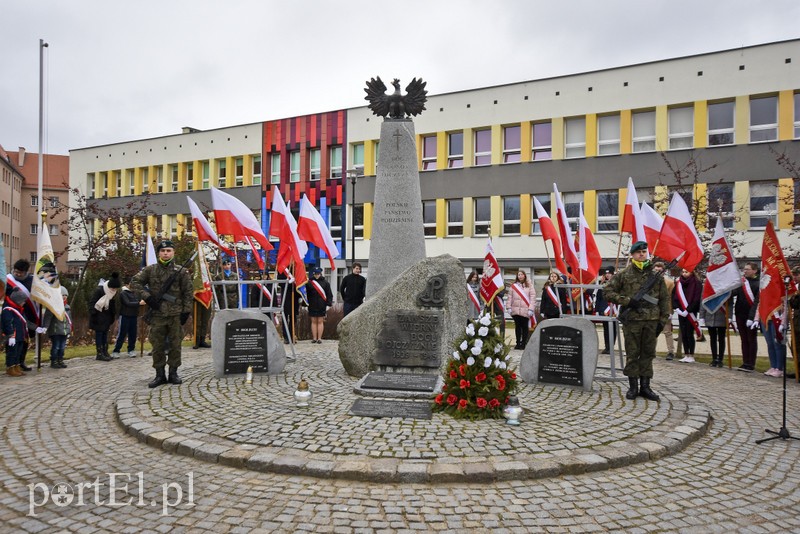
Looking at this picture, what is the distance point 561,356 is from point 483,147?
71.4ft

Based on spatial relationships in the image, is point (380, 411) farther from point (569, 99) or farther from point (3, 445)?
point (569, 99)

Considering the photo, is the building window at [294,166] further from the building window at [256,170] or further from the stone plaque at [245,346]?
the stone plaque at [245,346]

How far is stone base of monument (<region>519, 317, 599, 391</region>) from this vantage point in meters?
7.52

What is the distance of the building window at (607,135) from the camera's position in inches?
986

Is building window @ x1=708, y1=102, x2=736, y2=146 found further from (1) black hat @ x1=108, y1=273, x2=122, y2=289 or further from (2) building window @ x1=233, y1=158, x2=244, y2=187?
(2) building window @ x1=233, y1=158, x2=244, y2=187

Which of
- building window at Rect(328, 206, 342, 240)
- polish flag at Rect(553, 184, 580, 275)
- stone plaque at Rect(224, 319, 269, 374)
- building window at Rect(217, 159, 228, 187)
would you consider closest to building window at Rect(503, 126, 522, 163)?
building window at Rect(328, 206, 342, 240)

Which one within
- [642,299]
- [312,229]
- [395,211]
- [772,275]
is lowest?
[642,299]

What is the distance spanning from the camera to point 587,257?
29.2 feet

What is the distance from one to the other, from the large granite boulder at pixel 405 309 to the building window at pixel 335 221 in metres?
24.6

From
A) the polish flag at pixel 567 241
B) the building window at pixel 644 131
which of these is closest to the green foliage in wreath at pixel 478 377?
the polish flag at pixel 567 241

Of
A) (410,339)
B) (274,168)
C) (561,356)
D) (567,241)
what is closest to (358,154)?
(274,168)

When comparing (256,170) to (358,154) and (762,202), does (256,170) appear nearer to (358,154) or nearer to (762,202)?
(358,154)

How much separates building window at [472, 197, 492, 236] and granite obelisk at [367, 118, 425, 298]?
59.9ft

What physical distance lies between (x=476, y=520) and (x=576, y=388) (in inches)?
170
